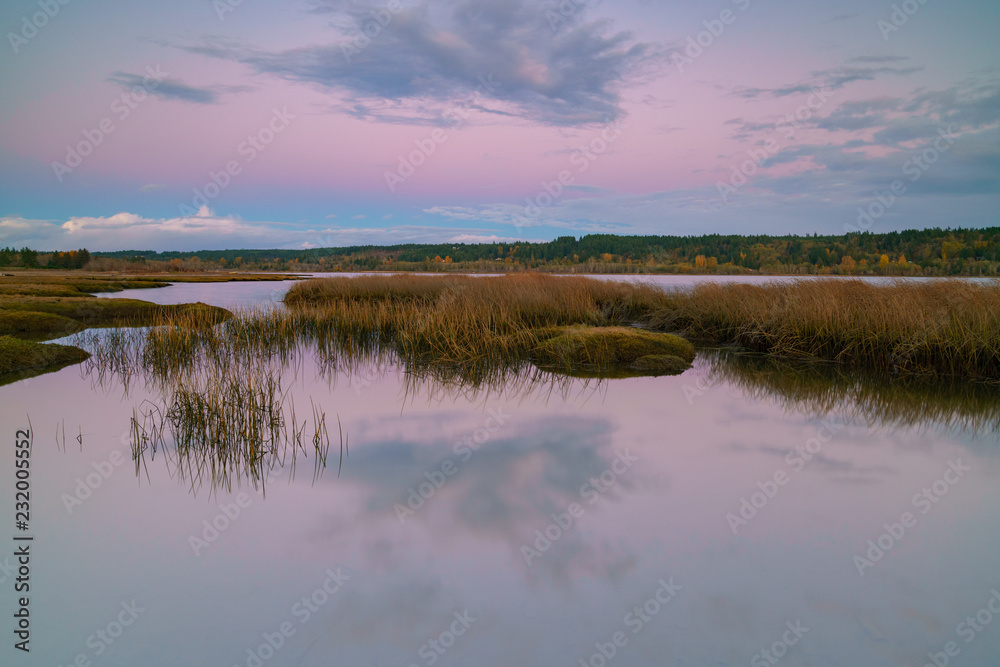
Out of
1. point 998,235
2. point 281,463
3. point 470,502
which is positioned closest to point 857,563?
point 470,502

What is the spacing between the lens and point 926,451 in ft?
16.4

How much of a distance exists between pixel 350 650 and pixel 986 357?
9.46 meters

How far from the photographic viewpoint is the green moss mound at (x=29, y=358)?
764 cm

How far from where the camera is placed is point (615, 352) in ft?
29.8

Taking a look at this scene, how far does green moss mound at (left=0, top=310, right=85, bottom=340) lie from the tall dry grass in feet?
49.1

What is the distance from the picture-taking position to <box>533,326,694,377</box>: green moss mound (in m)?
8.81

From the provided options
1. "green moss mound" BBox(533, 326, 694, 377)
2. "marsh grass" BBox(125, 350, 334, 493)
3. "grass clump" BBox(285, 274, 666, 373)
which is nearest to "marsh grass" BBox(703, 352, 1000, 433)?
"green moss mound" BBox(533, 326, 694, 377)

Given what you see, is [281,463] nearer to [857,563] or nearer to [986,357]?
[857,563]

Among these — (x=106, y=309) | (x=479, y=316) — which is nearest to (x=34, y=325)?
(x=106, y=309)

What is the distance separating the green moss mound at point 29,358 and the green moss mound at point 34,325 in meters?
3.85

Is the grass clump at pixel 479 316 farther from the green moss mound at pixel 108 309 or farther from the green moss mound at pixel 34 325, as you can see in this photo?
the green moss mound at pixel 34 325

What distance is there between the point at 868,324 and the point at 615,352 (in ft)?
13.9

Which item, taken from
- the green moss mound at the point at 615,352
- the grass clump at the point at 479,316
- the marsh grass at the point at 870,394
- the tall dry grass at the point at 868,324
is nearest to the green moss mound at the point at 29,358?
the grass clump at the point at 479,316

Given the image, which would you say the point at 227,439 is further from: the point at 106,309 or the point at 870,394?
the point at 106,309
